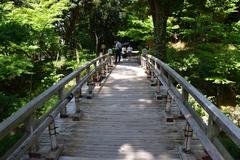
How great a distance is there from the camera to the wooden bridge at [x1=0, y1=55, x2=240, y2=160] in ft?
13.1

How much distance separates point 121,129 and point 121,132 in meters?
0.22

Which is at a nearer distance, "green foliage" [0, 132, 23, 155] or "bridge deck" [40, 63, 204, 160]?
"bridge deck" [40, 63, 204, 160]

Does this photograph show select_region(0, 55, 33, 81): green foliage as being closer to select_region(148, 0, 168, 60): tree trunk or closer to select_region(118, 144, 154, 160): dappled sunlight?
select_region(118, 144, 154, 160): dappled sunlight

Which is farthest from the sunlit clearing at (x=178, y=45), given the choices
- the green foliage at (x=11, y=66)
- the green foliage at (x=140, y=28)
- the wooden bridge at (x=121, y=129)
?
the wooden bridge at (x=121, y=129)

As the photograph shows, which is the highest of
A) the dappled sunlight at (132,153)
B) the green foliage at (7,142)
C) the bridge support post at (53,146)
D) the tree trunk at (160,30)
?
the tree trunk at (160,30)

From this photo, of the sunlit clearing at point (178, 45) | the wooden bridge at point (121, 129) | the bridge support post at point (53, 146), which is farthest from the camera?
the sunlit clearing at point (178, 45)

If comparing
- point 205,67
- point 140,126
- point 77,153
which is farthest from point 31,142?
point 205,67

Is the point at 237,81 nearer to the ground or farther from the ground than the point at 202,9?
nearer to the ground

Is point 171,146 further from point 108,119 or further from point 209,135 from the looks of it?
point 108,119

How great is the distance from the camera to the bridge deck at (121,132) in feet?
18.6

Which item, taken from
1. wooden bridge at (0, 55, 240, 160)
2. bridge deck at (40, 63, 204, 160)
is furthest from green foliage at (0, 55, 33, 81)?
wooden bridge at (0, 55, 240, 160)

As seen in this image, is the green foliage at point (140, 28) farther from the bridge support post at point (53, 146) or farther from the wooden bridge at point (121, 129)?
the bridge support post at point (53, 146)

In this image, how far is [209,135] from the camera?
4199 millimetres

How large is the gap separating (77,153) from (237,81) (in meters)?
16.7
